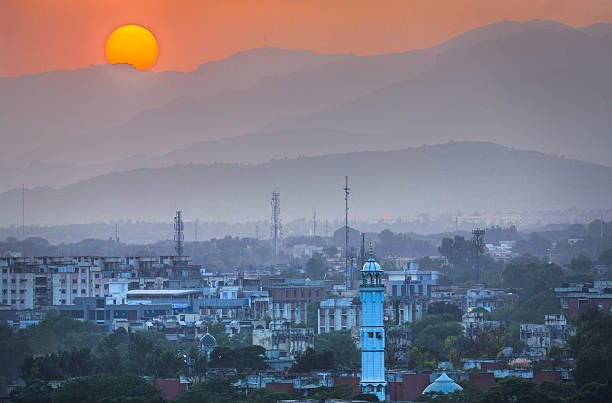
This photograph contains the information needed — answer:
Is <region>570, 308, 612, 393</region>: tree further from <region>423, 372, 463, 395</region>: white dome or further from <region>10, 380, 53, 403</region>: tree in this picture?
<region>10, 380, 53, 403</region>: tree

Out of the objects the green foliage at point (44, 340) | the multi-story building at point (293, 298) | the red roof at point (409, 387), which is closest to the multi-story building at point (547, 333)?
the green foliage at point (44, 340)

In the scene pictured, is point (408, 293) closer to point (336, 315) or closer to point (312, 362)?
point (336, 315)

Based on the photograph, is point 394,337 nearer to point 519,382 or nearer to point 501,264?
point 519,382

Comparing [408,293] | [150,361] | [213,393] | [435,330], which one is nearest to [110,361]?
[150,361]

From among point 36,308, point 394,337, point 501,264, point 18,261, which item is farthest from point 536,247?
point 394,337

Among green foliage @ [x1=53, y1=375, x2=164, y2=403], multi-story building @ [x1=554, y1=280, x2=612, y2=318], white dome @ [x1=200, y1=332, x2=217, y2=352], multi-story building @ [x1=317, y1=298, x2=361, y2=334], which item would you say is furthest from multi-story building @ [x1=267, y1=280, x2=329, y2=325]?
green foliage @ [x1=53, y1=375, x2=164, y2=403]
